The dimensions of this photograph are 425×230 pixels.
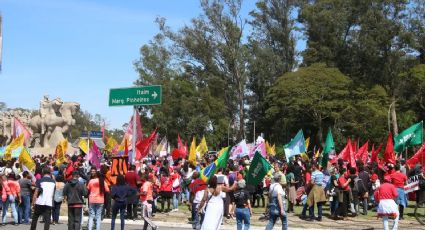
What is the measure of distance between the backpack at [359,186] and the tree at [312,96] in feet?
121

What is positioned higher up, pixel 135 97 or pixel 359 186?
pixel 135 97

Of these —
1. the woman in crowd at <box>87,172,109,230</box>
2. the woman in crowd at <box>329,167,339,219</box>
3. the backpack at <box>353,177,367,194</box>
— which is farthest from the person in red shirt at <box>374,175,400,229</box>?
the woman in crowd at <box>87,172,109,230</box>

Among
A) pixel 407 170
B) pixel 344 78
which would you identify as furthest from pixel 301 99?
pixel 407 170

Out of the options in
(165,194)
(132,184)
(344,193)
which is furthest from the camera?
(165,194)

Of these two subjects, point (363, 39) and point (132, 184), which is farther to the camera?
point (363, 39)

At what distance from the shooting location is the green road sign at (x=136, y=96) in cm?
1591

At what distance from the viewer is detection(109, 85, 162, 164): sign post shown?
15.9m

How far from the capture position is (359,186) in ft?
57.6

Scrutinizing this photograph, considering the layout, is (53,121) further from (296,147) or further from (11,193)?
(11,193)

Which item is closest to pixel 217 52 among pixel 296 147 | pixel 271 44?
pixel 271 44

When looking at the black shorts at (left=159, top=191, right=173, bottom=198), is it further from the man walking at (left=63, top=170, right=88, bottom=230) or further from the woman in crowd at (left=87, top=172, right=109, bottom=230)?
the man walking at (left=63, top=170, right=88, bottom=230)

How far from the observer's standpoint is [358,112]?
5434 centimetres

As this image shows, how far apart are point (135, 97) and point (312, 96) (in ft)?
135

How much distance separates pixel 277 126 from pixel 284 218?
1871 inches
